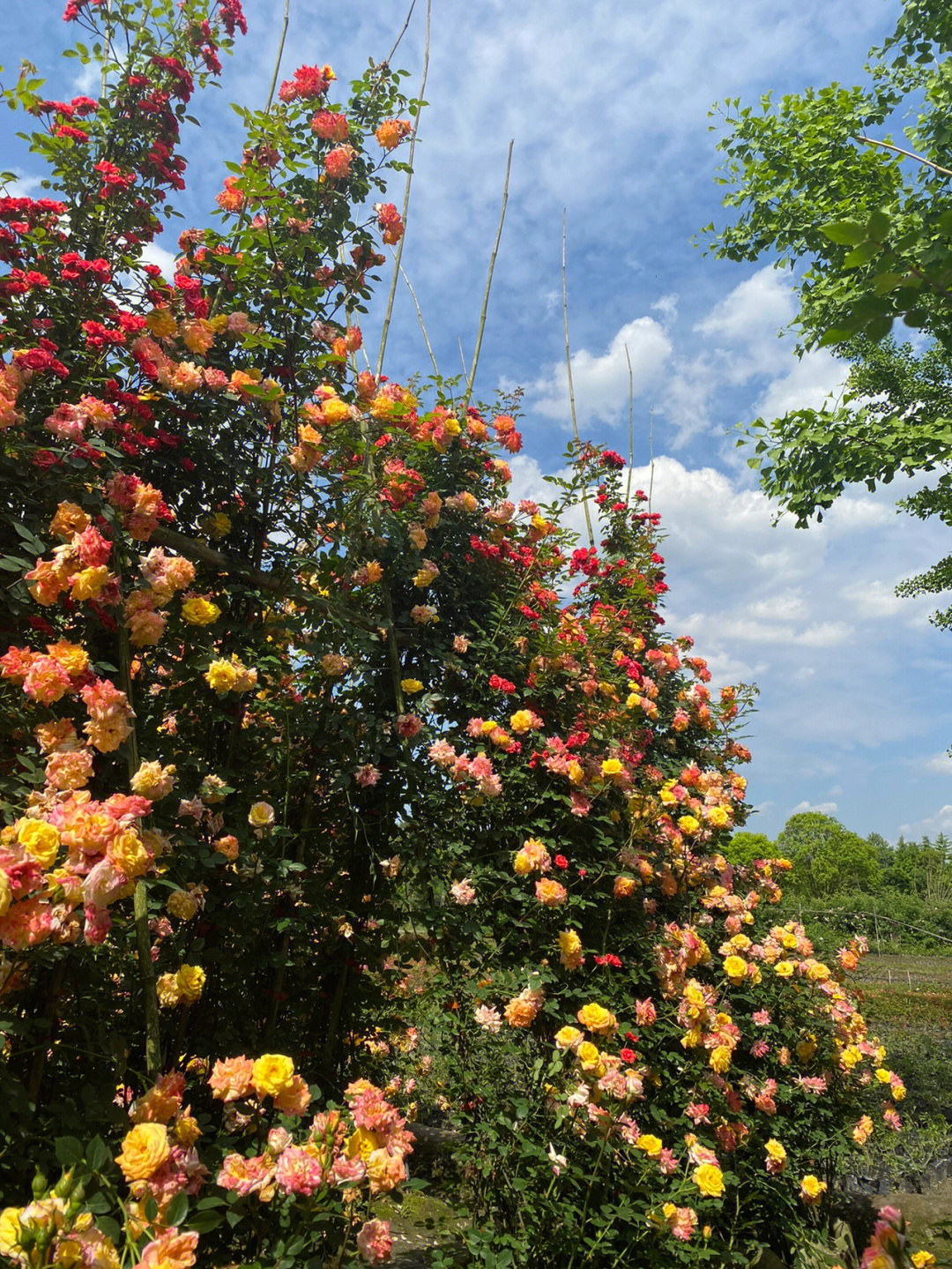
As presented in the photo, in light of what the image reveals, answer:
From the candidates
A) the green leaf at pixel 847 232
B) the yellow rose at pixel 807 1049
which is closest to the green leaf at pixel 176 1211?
the green leaf at pixel 847 232

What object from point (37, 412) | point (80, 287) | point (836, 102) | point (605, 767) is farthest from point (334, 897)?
point (836, 102)

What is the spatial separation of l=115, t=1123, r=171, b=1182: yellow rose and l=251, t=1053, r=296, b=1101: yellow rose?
16 cm

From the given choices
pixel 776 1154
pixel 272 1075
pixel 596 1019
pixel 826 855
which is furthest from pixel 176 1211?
pixel 826 855

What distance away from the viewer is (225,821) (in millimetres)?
1952

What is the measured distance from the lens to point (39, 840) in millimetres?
1039

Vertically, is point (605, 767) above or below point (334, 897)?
above

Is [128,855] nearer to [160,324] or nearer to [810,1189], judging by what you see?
[160,324]

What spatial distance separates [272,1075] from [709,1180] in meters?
1.39

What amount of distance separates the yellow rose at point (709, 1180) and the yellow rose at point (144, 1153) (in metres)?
1.50

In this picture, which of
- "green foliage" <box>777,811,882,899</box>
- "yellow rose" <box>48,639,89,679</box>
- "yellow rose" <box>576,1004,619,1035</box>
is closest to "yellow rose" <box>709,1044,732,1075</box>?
"yellow rose" <box>576,1004,619,1035</box>

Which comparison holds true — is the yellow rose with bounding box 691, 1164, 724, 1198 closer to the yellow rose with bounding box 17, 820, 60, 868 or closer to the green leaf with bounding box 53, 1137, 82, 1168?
the green leaf with bounding box 53, 1137, 82, 1168

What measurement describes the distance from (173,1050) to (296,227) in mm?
2441

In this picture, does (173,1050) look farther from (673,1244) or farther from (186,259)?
(186,259)

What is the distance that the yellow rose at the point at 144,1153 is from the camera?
103 centimetres
